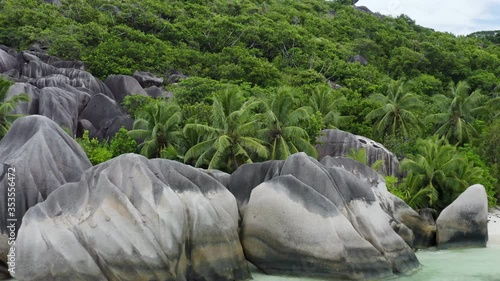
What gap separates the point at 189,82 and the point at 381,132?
12538mm

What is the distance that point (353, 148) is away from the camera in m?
29.8

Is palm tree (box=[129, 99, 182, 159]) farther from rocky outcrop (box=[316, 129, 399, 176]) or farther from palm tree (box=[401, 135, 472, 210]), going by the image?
palm tree (box=[401, 135, 472, 210])

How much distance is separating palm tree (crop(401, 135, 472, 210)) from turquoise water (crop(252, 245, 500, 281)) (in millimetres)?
4734

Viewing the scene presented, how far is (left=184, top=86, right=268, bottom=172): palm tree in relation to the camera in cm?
2417

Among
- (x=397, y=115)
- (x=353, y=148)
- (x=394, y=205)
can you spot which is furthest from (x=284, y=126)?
(x=397, y=115)

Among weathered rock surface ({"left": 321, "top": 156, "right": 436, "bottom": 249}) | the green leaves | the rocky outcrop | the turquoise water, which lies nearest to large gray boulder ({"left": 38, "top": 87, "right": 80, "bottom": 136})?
the rocky outcrop

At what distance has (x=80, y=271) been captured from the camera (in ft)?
44.4

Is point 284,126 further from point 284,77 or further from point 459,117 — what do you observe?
point 284,77

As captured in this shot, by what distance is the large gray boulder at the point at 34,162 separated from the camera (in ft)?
51.5

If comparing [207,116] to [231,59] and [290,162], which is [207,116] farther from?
[231,59]

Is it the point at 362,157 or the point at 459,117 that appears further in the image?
the point at 459,117

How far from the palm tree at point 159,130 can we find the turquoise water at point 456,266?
41.2ft

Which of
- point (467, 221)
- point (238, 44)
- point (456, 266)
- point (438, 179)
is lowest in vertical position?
point (456, 266)

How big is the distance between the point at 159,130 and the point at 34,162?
39.3 ft
